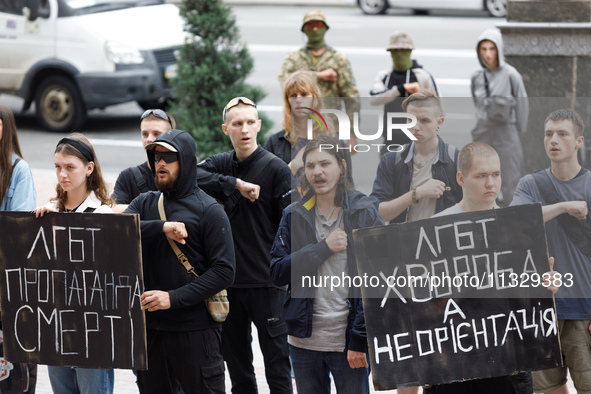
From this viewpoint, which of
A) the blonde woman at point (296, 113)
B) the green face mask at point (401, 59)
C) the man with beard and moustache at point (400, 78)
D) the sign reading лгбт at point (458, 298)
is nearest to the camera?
the sign reading лгбт at point (458, 298)

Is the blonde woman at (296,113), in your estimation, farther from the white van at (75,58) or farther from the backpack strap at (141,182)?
the white van at (75,58)

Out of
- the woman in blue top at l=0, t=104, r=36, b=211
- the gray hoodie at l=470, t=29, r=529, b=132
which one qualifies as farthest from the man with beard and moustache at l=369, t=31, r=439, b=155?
the woman in blue top at l=0, t=104, r=36, b=211

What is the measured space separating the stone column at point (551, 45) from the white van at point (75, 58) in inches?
248

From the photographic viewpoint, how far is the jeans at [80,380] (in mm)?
5316

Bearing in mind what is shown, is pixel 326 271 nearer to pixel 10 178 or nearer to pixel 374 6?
pixel 10 178

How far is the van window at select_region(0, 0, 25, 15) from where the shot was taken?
1425 centimetres

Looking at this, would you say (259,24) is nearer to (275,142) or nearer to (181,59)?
(181,59)

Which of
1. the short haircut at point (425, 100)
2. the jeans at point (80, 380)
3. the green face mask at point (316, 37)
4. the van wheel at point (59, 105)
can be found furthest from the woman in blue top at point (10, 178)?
the van wheel at point (59, 105)

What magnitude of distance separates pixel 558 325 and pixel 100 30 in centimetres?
1047

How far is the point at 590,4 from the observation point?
9203mm

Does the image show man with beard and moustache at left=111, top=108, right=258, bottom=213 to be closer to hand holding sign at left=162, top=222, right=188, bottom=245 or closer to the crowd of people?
the crowd of people

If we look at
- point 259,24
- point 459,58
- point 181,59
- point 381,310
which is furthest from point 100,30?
point 381,310

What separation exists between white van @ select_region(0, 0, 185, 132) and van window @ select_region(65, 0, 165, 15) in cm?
2

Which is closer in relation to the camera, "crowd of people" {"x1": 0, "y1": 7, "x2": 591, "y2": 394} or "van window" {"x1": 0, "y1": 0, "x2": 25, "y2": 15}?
"crowd of people" {"x1": 0, "y1": 7, "x2": 591, "y2": 394}
